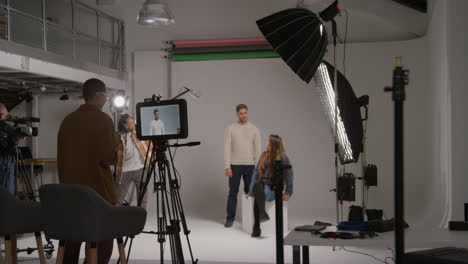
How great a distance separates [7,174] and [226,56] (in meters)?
4.61

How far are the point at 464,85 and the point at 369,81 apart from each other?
377cm

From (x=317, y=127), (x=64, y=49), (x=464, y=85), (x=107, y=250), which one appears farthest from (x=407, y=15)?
(x=107, y=250)

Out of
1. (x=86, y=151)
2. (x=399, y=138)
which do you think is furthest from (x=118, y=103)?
(x=399, y=138)

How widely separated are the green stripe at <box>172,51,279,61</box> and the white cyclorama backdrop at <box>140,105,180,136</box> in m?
5.56

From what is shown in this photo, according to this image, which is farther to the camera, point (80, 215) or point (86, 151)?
point (86, 151)

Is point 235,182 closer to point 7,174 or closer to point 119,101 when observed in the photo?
point 119,101

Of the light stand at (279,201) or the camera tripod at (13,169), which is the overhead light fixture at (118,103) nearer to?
the camera tripod at (13,169)

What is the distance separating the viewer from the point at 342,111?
501 centimetres

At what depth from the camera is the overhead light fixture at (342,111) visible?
4.98 metres

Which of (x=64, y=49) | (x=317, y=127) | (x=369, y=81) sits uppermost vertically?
(x=64, y=49)

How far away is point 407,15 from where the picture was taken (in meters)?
8.55

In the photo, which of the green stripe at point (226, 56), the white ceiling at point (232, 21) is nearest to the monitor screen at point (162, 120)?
the white ceiling at point (232, 21)

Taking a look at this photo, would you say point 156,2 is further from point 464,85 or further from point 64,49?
point 464,85

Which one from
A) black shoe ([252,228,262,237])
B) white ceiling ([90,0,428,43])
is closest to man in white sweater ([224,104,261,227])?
black shoe ([252,228,262,237])
